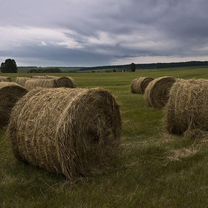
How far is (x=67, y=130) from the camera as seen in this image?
788 cm

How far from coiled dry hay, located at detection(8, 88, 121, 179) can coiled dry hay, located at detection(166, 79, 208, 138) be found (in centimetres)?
341

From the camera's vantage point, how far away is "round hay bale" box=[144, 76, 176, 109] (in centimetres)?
2060

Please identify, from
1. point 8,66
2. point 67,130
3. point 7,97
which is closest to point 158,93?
point 7,97

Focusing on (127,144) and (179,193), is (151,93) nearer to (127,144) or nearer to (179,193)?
(127,144)

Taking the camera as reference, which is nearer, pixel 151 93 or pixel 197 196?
pixel 197 196

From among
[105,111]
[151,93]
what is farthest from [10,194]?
[151,93]

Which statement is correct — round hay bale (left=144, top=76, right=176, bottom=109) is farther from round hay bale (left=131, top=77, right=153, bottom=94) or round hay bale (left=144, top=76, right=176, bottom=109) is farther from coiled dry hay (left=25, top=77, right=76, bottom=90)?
round hay bale (left=131, top=77, right=153, bottom=94)

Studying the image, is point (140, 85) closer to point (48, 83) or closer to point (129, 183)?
point (48, 83)

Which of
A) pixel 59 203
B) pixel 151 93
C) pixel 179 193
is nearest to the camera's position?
pixel 59 203

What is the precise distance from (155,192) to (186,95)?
18.8 feet

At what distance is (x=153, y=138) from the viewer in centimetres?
1185

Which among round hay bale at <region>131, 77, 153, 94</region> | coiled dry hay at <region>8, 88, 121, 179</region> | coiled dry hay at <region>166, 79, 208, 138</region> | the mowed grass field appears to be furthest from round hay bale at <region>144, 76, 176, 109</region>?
coiled dry hay at <region>8, 88, 121, 179</region>

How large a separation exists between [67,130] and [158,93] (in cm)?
1342

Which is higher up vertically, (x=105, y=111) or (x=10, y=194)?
(x=105, y=111)
